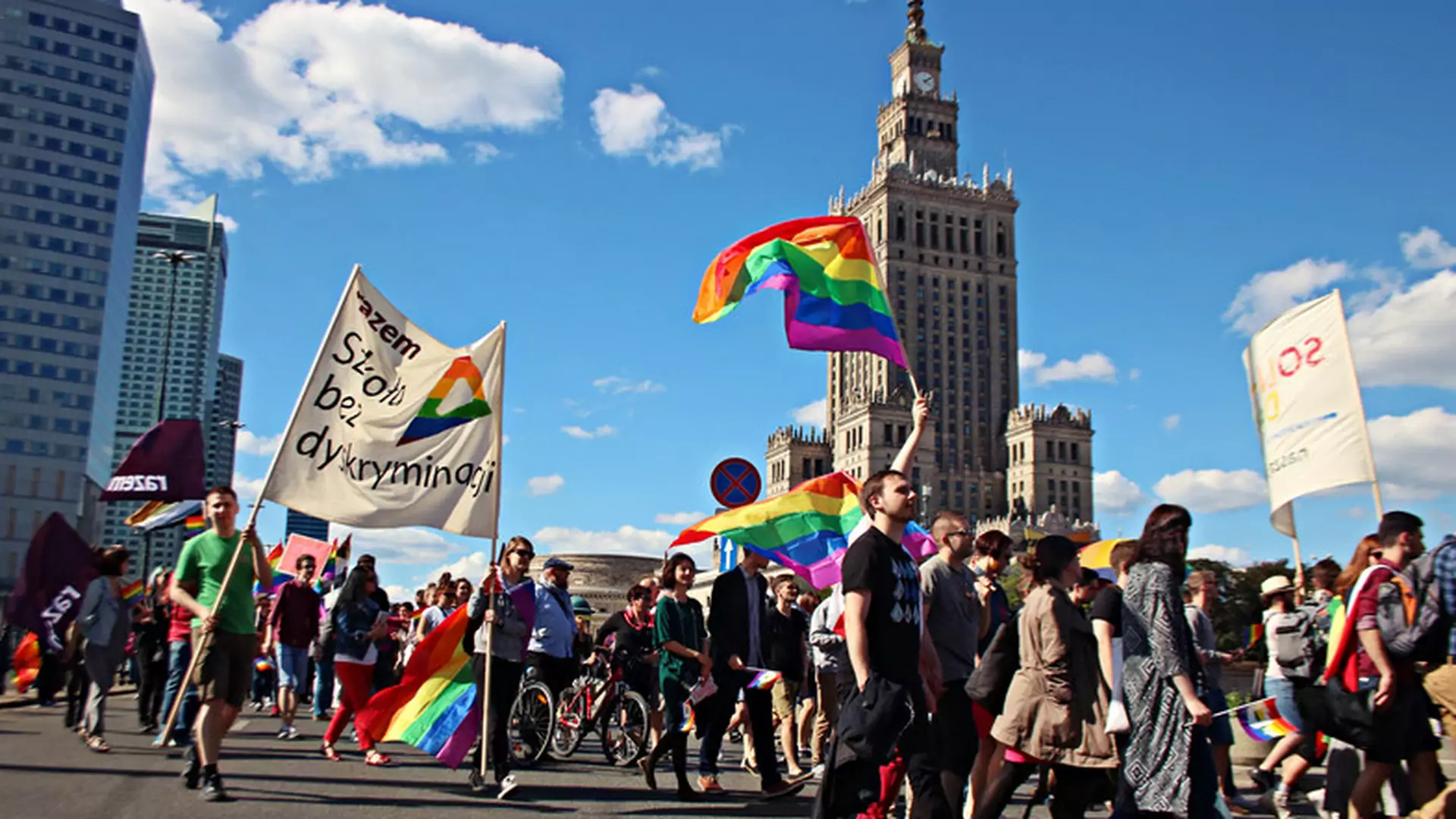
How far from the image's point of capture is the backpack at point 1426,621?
6.97 m

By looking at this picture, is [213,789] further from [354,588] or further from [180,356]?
[180,356]

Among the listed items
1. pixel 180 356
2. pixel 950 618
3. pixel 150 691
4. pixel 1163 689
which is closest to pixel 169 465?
pixel 150 691

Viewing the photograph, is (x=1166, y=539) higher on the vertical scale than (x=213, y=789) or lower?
higher

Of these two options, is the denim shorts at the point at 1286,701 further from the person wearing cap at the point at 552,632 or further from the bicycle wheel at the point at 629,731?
the person wearing cap at the point at 552,632

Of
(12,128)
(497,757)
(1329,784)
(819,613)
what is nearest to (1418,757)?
(1329,784)

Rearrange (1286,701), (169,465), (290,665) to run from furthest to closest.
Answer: (169,465)
(290,665)
(1286,701)

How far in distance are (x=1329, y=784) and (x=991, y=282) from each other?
391 ft

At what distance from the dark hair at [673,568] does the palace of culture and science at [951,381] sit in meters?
104

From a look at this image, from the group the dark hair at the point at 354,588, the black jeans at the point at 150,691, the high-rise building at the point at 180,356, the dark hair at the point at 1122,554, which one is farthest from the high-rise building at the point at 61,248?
the dark hair at the point at 1122,554

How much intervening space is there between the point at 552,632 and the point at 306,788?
2.90 metres

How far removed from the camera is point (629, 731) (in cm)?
1261

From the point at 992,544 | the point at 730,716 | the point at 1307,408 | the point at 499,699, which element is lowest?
the point at 730,716

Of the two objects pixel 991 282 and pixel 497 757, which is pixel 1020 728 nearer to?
pixel 497 757

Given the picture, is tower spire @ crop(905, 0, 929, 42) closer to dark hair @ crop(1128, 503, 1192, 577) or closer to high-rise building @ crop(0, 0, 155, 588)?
high-rise building @ crop(0, 0, 155, 588)
